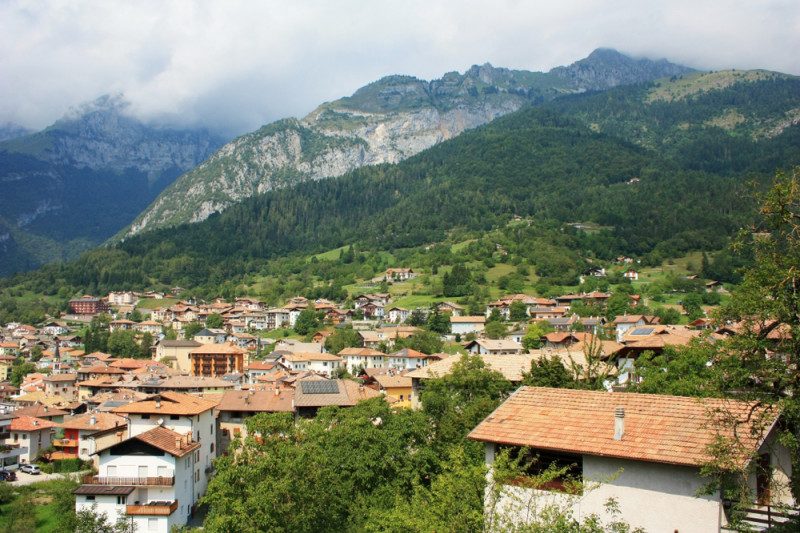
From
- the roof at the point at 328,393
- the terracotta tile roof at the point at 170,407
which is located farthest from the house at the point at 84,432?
the roof at the point at 328,393

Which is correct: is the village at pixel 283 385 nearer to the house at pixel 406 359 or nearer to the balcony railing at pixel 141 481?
the balcony railing at pixel 141 481

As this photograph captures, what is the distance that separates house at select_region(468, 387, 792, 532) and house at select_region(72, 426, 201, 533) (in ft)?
84.0

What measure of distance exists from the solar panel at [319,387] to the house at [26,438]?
79.9 ft

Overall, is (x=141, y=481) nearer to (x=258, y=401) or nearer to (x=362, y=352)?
(x=258, y=401)

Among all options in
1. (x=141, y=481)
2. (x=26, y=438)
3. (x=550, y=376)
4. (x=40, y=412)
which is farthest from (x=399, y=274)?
(x=550, y=376)

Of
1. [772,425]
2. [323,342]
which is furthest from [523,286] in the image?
[772,425]

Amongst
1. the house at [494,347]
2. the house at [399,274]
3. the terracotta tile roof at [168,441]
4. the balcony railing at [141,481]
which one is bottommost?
the balcony railing at [141,481]

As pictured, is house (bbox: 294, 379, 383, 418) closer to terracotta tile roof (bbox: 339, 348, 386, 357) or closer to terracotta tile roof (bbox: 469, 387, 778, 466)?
terracotta tile roof (bbox: 469, 387, 778, 466)

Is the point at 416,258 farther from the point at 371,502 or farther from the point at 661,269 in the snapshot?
A: the point at 371,502

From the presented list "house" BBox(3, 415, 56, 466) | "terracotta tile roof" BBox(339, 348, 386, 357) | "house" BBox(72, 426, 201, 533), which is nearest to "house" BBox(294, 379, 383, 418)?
"house" BBox(72, 426, 201, 533)

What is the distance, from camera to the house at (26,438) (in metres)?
54.3

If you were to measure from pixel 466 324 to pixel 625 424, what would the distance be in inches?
3520

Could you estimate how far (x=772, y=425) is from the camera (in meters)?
12.7

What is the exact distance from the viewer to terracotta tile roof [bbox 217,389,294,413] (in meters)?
47.0
